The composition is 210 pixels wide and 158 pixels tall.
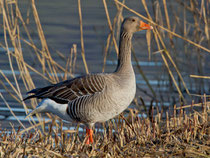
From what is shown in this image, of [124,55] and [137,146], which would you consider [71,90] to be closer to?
[124,55]

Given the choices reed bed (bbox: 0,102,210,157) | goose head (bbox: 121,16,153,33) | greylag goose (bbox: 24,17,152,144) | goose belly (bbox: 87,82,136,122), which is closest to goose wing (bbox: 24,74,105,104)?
greylag goose (bbox: 24,17,152,144)

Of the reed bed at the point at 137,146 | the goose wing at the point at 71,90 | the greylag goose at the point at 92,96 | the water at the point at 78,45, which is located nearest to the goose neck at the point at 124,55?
the greylag goose at the point at 92,96

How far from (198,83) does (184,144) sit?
529 centimetres

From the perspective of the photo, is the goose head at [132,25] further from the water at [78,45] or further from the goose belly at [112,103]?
the water at [78,45]

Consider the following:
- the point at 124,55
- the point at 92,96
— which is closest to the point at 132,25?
the point at 124,55

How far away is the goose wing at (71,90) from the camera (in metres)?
5.86

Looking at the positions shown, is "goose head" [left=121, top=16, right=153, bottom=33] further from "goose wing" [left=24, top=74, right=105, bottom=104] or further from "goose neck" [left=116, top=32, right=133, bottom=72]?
"goose wing" [left=24, top=74, right=105, bottom=104]

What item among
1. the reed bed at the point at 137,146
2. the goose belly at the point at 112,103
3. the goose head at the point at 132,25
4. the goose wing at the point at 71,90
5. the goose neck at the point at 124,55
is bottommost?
the reed bed at the point at 137,146

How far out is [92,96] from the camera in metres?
5.79

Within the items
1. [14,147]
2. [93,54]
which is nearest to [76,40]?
[93,54]

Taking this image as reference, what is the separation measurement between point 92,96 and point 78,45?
21.3 ft

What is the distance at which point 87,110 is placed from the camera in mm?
5773

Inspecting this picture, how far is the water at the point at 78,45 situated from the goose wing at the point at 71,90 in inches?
42.0

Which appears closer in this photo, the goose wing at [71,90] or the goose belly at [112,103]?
the goose belly at [112,103]
